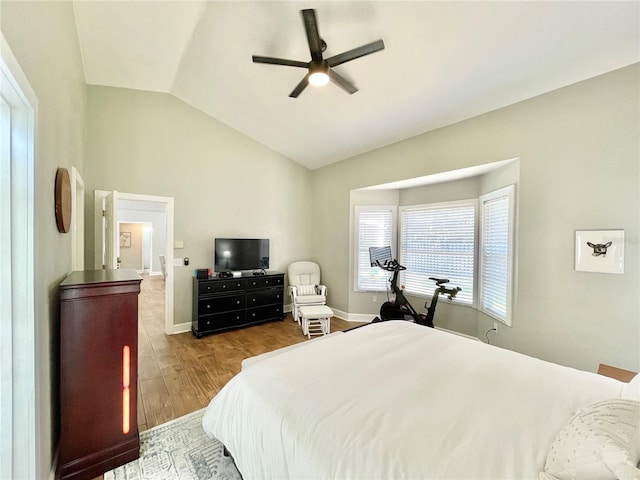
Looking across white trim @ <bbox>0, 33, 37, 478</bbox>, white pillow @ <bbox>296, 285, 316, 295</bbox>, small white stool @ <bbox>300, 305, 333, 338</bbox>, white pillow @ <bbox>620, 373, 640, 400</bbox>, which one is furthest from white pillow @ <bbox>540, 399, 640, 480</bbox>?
white pillow @ <bbox>296, 285, 316, 295</bbox>

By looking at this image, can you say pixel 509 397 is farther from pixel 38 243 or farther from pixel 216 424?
pixel 38 243

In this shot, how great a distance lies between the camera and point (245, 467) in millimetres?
1295

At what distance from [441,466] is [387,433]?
206 millimetres

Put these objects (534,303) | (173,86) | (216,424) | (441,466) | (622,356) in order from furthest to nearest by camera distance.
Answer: (173,86) < (534,303) < (622,356) < (216,424) < (441,466)

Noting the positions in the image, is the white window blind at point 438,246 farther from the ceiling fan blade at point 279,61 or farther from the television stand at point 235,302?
the ceiling fan blade at point 279,61

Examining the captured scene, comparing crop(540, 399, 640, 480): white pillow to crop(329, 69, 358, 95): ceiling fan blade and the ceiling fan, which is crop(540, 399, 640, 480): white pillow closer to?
the ceiling fan

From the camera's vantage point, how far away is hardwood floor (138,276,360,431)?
2.37 meters

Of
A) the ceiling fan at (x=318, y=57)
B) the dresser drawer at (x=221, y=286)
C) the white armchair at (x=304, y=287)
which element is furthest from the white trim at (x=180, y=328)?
the ceiling fan at (x=318, y=57)

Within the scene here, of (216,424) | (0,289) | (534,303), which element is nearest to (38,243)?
(0,289)

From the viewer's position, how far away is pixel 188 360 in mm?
3221

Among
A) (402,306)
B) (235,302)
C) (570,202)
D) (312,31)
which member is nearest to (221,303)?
(235,302)

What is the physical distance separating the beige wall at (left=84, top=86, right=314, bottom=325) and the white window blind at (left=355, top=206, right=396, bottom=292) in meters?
1.37

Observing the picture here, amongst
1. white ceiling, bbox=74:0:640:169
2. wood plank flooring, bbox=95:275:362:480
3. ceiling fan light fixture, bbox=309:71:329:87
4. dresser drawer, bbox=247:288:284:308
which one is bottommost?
wood plank flooring, bbox=95:275:362:480

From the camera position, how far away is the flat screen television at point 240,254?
4355 mm
